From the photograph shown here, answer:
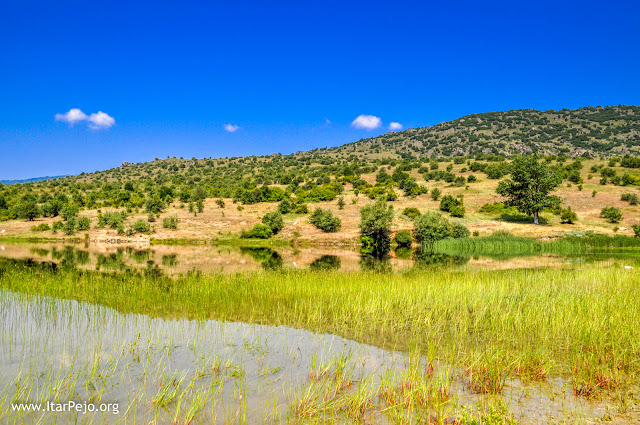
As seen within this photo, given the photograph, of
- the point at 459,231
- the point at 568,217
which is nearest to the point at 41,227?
the point at 459,231

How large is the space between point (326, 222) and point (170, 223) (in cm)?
2094

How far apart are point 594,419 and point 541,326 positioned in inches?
180

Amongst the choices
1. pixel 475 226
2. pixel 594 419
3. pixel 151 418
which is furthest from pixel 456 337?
pixel 475 226

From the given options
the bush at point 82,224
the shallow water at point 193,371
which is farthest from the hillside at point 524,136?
the shallow water at point 193,371

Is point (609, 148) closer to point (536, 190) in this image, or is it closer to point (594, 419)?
point (536, 190)

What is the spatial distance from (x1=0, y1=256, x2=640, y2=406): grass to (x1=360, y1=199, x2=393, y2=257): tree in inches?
1175

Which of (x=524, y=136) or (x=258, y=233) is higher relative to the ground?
(x=524, y=136)

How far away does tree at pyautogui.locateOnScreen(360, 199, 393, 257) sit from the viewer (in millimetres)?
48219

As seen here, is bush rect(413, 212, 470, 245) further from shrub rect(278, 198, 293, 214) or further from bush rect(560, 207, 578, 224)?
shrub rect(278, 198, 293, 214)

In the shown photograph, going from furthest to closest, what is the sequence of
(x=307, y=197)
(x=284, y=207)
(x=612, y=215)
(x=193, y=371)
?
(x=307, y=197)
(x=284, y=207)
(x=612, y=215)
(x=193, y=371)

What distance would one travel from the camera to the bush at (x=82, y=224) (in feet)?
181

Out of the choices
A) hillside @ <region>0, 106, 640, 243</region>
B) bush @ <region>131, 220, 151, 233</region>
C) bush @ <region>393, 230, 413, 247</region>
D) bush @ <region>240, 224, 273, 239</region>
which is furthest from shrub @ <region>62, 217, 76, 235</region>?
bush @ <region>393, 230, 413, 247</region>

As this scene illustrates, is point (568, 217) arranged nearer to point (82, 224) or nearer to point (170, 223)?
point (170, 223)

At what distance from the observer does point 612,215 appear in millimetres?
54500
